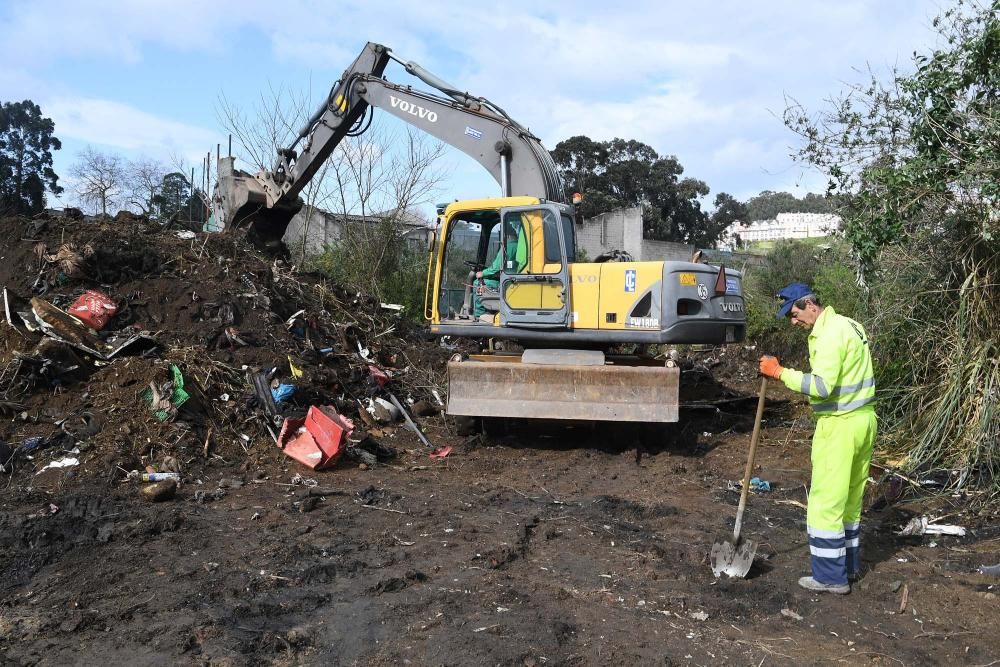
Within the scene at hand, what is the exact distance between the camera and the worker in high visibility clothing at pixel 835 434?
460 centimetres

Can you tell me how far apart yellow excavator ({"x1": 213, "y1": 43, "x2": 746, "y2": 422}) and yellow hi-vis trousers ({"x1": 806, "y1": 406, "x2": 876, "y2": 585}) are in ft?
9.50

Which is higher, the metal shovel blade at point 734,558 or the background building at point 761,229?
the background building at point 761,229

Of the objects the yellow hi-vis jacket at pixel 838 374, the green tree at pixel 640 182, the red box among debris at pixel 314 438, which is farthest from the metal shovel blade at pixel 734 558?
the green tree at pixel 640 182

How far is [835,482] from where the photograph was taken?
4.61 m

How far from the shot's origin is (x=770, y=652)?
12.7 feet

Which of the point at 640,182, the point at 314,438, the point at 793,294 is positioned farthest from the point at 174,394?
the point at 640,182

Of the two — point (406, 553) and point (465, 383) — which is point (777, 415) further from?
point (406, 553)

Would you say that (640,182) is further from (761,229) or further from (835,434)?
(835,434)

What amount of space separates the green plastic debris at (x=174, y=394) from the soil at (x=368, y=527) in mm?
66

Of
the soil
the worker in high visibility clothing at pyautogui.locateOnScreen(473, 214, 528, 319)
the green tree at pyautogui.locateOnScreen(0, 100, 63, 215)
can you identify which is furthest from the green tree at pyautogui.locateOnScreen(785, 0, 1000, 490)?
the green tree at pyautogui.locateOnScreen(0, 100, 63, 215)

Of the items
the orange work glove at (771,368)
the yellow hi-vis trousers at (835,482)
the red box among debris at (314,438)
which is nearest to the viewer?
the yellow hi-vis trousers at (835,482)

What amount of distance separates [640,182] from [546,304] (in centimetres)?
2904

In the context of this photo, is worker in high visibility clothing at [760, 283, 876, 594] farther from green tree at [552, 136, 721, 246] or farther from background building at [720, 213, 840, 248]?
green tree at [552, 136, 721, 246]

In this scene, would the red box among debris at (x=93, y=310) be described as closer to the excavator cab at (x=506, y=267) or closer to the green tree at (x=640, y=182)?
the excavator cab at (x=506, y=267)
